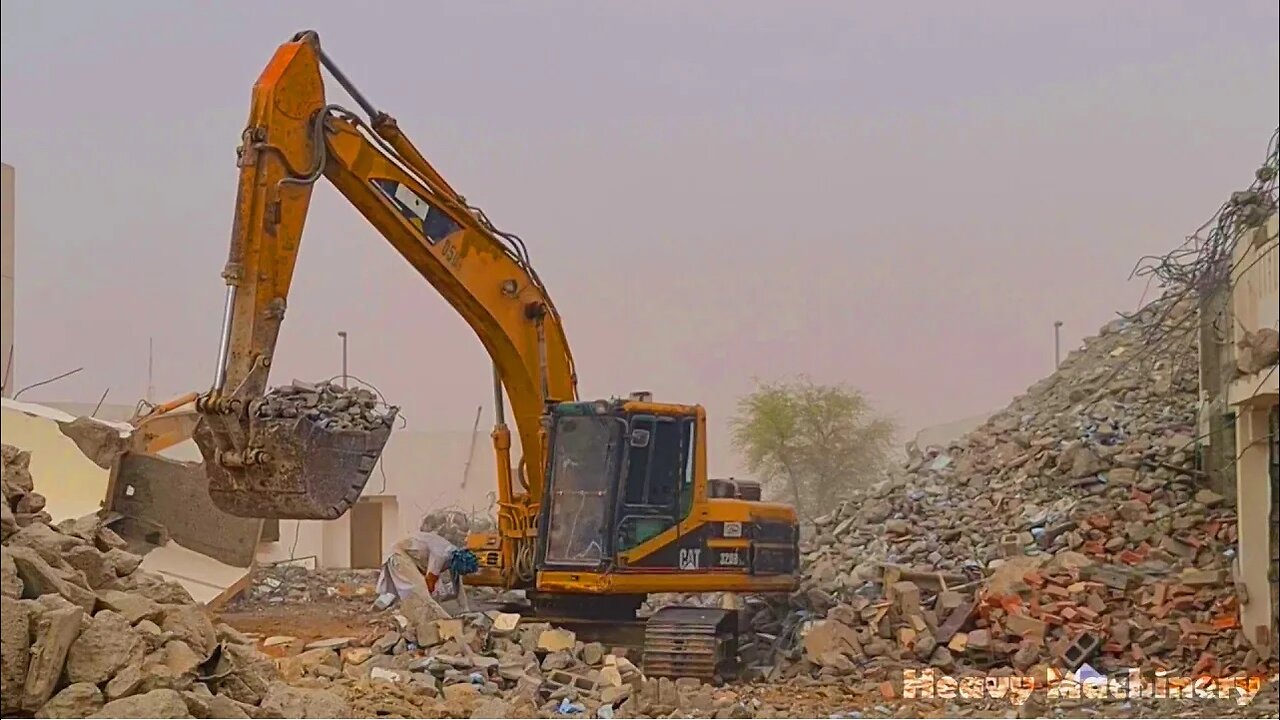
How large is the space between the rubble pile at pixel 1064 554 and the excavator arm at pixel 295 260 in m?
1.91

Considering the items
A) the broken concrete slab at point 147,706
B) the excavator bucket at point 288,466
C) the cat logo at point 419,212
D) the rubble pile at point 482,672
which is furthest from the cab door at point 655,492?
the broken concrete slab at point 147,706

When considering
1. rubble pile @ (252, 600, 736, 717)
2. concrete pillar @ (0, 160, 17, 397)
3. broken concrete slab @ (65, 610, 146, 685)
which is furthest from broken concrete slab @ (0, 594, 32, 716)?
rubble pile @ (252, 600, 736, 717)

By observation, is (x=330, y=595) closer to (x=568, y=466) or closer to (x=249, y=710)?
(x=568, y=466)

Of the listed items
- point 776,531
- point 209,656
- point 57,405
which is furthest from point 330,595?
point 209,656

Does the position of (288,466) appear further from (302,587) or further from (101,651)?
(302,587)

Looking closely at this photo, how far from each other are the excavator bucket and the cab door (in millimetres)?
1804

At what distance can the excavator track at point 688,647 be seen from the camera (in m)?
6.61

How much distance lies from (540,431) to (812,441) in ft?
16.2

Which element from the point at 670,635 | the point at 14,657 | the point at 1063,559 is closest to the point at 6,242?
the point at 14,657

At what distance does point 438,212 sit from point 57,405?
11.2ft

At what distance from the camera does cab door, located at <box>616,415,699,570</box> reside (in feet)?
21.8

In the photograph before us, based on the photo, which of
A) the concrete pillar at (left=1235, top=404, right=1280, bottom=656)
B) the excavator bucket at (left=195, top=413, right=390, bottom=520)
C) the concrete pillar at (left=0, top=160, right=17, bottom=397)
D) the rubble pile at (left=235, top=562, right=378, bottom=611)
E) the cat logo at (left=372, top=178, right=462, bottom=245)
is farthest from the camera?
the rubble pile at (left=235, top=562, right=378, bottom=611)

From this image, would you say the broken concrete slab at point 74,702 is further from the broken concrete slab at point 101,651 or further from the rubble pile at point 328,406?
the rubble pile at point 328,406

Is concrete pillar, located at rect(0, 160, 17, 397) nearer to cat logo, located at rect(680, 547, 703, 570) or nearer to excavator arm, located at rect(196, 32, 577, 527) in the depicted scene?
excavator arm, located at rect(196, 32, 577, 527)
